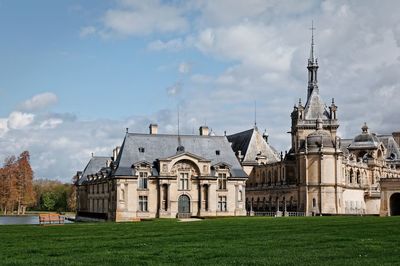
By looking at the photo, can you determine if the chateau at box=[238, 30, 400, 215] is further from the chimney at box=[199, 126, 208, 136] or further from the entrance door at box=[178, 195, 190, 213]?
the chimney at box=[199, 126, 208, 136]

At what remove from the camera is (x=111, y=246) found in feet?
75.9

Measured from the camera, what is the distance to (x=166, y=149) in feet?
243

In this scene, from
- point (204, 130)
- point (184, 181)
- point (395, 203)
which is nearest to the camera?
point (184, 181)

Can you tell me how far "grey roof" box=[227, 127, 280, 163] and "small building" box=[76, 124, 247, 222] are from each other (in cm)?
2005

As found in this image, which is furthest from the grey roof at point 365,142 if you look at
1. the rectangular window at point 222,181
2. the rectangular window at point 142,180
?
the rectangular window at point 142,180

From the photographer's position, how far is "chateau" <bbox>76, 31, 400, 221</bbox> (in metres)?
71.0

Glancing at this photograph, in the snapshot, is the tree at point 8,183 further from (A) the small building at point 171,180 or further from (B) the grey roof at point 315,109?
(B) the grey roof at point 315,109

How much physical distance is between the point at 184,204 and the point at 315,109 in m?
30.0

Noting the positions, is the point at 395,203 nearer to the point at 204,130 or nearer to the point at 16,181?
the point at 204,130

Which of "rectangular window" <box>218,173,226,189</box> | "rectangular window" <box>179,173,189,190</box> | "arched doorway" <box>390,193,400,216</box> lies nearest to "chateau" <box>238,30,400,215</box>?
"arched doorway" <box>390,193,400,216</box>

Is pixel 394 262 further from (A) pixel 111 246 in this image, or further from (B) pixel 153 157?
(B) pixel 153 157

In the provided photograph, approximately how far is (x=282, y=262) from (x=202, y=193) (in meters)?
55.2

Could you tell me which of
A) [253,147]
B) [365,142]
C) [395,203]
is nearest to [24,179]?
[253,147]

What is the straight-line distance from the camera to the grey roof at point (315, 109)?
92250 millimetres
